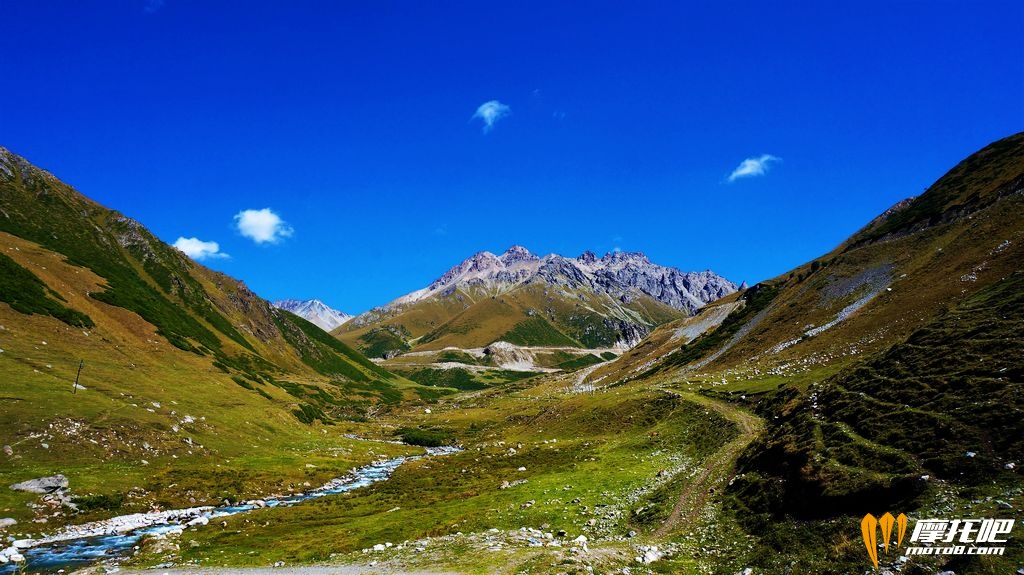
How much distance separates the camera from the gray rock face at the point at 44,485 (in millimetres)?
40812

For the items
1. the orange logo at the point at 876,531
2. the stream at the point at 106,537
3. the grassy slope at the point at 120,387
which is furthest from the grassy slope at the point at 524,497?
the grassy slope at the point at 120,387

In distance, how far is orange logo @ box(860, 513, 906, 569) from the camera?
18141 millimetres

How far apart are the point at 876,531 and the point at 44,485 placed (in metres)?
60.9

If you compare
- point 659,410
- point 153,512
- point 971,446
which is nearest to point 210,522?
point 153,512

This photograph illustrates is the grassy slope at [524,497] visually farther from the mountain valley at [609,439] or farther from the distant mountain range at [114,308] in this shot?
the distant mountain range at [114,308]

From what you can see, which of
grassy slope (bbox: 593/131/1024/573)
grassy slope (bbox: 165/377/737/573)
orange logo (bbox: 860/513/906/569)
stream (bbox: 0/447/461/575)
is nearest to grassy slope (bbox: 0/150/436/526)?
stream (bbox: 0/447/461/575)

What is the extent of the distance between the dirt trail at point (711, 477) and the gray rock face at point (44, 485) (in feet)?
167

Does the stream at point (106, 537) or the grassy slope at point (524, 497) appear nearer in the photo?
the stream at point (106, 537)

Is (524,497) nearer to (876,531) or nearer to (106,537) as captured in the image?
(876,531)

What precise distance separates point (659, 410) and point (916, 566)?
200ft

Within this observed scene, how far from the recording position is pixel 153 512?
4438cm

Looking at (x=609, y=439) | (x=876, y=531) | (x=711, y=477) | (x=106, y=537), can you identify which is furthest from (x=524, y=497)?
(x=106, y=537)

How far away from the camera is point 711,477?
39.3 meters

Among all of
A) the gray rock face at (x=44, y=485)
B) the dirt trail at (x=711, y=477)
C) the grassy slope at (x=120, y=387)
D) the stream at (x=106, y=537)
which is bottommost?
the dirt trail at (x=711, y=477)
